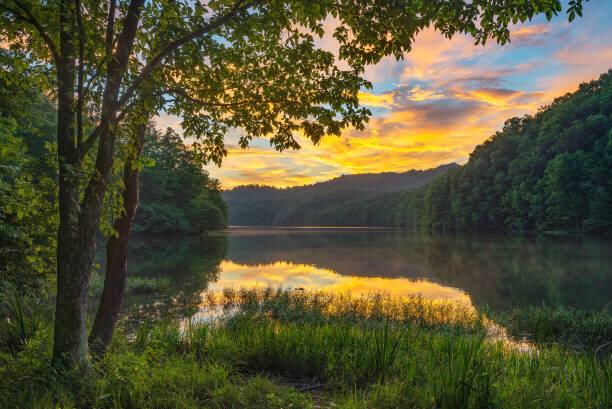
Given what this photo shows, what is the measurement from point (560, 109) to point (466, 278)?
63652 millimetres

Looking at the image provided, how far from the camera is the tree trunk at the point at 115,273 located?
652 centimetres

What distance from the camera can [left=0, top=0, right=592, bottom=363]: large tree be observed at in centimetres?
451

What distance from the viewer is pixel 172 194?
65.2 meters

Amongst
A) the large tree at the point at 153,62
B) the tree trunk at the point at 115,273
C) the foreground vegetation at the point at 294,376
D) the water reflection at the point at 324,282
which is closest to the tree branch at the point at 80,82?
the large tree at the point at 153,62

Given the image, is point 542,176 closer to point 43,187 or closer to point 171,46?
point 171,46

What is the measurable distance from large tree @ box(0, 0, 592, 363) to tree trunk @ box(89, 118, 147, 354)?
1.29 metres

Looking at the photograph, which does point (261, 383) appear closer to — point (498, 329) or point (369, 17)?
point (369, 17)

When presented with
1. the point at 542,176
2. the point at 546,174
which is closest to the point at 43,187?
the point at 546,174

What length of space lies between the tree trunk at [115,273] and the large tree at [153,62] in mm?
1291

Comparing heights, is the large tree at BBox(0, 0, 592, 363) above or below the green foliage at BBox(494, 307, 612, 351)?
above

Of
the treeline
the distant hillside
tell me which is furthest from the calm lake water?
the distant hillside

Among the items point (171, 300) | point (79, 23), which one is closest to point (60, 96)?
point (79, 23)

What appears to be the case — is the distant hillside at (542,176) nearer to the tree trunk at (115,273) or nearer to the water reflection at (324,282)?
the water reflection at (324,282)

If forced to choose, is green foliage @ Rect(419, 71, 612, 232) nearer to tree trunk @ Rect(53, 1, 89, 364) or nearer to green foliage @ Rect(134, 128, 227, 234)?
green foliage @ Rect(134, 128, 227, 234)
